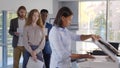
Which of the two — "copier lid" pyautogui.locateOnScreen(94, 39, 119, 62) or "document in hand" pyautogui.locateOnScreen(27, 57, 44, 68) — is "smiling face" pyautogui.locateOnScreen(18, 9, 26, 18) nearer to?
"document in hand" pyautogui.locateOnScreen(27, 57, 44, 68)

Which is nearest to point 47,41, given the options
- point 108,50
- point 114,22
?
point 108,50

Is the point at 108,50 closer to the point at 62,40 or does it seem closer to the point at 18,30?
the point at 62,40

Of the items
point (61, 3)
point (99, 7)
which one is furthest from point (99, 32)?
point (61, 3)

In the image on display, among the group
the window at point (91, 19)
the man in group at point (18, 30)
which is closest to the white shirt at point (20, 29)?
the man in group at point (18, 30)

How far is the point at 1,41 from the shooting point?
5469mm

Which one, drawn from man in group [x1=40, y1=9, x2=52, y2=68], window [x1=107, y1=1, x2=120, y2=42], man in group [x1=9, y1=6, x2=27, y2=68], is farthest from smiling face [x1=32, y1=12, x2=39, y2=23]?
window [x1=107, y1=1, x2=120, y2=42]

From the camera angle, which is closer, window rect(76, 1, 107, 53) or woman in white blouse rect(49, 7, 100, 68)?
woman in white blouse rect(49, 7, 100, 68)

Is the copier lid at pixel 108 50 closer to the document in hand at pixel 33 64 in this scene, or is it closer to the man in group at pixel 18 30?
the document in hand at pixel 33 64

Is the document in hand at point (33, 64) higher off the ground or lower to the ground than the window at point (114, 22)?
lower

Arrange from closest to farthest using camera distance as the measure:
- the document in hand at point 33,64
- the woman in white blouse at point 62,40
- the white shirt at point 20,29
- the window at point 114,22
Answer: the woman in white blouse at point 62,40 < the document in hand at point 33,64 < the white shirt at point 20,29 < the window at point 114,22

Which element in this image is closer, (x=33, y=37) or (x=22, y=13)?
(x=33, y=37)

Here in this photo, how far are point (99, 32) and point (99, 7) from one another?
738 mm

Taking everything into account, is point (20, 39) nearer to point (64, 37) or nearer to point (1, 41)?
point (1, 41)

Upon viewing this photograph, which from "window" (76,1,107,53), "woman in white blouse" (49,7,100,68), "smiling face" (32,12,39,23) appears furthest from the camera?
"window" (76,1,107,53)
